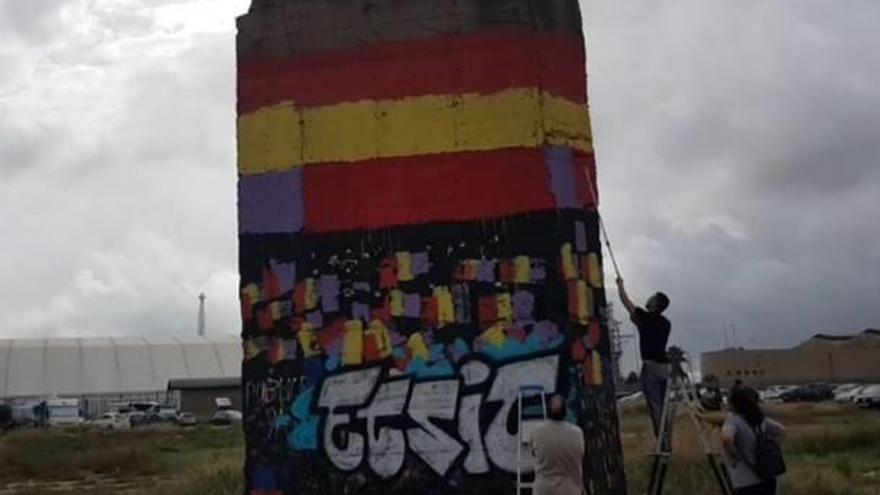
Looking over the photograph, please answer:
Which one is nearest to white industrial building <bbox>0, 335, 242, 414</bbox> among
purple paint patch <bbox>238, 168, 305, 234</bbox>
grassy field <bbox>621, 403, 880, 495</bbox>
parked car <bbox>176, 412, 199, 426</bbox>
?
parked car <bbox>176, 412, 199, 426</bbox>

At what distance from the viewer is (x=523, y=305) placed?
436 inches

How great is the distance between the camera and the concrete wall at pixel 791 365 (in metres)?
98.1

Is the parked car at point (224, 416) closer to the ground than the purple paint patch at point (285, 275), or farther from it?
closer to the ground

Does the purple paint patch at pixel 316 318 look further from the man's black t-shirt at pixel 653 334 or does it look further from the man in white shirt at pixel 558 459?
the man in white shirt at pixel 558 459

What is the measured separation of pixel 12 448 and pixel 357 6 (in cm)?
3328

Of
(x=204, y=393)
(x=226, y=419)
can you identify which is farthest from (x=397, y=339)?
(x=204, y=393)

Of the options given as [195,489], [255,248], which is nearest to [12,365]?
[195,489]

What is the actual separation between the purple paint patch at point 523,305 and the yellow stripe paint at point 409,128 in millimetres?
1514

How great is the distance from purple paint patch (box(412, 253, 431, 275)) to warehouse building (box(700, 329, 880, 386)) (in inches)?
3505

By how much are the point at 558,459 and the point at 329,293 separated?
12.4 ft

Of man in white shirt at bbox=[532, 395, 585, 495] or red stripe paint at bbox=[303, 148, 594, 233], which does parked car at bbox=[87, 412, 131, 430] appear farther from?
man in white shirt at bbox=[532, 395, 585, 495]

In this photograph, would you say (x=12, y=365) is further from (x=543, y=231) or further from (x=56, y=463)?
(x=543, y=231)

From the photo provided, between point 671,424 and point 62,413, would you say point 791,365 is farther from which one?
point 671,424

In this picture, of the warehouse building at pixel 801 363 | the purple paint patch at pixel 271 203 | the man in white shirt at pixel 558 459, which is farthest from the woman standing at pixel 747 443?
the warehouse building at pixel 801 363
